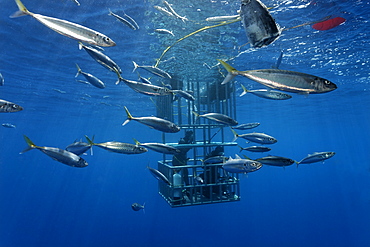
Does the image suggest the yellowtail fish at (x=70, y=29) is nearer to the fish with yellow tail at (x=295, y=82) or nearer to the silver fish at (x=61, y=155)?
the fish with yellow tail at (x=295, y=82)

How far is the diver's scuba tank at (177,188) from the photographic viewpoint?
8.55m

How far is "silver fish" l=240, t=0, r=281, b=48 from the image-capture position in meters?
1.92

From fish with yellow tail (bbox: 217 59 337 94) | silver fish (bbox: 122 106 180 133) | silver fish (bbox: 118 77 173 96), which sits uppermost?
silver fish (bbox: 118 77 173 96)

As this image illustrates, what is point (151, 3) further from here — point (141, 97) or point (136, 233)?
point (136, 233)

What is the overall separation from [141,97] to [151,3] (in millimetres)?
18600

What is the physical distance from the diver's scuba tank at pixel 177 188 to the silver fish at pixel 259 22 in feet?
23.5

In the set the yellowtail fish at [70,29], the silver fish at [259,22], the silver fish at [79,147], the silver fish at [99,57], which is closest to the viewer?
the silver fish at [259,22]

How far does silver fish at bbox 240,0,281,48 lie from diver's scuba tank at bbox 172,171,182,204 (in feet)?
23.5

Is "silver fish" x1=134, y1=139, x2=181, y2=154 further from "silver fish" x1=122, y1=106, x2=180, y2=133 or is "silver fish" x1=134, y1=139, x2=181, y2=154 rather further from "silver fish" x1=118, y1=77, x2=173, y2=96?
"silver fish" x1=118, y1=77, x2=173, y2=96

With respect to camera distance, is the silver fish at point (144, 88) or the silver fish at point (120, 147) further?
the silver fish at point (120, 147)

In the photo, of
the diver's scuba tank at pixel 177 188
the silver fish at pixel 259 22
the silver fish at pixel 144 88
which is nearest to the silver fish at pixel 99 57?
the silver fish at pixel 144 88

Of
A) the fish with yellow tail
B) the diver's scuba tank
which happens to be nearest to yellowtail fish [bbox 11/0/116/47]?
the fish with yellow tail

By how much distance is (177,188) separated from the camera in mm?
8414

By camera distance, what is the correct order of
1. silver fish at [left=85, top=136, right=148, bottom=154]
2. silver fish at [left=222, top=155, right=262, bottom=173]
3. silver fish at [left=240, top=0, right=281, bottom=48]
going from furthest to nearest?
silver fish at [left=222, top=155, right=262, bottom=173]
silver fish at [left=85, top=136, right=148, bottom=154]
silver fish at [left=240, top=0, right=281, bottom=48]
